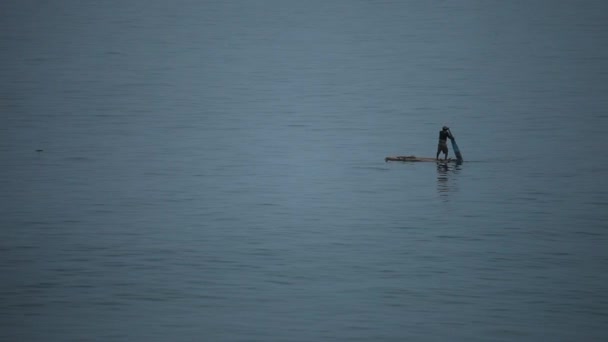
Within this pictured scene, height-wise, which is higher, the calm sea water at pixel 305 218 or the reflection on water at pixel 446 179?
the reflection on water at pixel 446 179

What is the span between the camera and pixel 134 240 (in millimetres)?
24078

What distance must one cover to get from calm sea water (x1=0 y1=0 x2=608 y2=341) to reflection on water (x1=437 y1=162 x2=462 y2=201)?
0.11 metres

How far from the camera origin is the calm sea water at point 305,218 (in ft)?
58.2

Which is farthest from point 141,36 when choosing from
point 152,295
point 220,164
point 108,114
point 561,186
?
point 152,295

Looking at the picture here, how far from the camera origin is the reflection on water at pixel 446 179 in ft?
99.8

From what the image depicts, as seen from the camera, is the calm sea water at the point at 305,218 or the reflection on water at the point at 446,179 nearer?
the calm sea water at the point at 305,218

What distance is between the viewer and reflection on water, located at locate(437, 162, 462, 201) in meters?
30.4

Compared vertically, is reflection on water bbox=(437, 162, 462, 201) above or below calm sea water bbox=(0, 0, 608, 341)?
above

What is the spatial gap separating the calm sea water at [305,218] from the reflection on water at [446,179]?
0.35 feet

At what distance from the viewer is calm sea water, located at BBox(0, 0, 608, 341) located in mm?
17750

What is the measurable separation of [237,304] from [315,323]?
1.61 meters

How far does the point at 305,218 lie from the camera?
90.1 feet

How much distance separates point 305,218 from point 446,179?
6753 mm

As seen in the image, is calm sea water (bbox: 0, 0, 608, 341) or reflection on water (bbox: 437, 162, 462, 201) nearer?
calm sea water (bbox: 0, 0, 608, 341)
